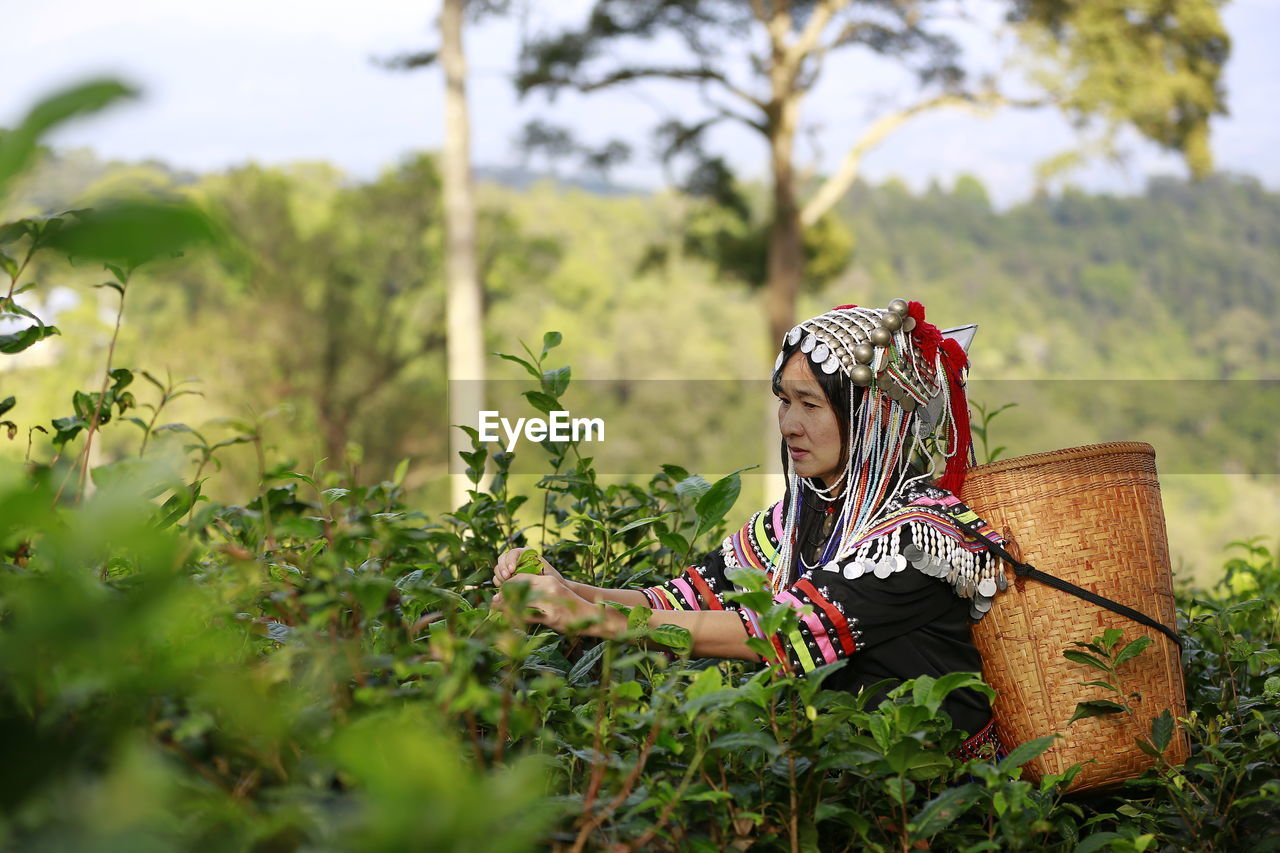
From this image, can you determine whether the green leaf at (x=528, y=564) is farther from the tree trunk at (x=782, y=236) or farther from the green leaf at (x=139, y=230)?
the tree trunk at (x=782, y=236)

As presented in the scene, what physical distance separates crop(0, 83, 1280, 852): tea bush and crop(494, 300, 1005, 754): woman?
0.41 feet

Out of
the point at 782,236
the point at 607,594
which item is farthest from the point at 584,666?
the point at 782,236

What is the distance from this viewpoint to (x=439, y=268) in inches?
1227

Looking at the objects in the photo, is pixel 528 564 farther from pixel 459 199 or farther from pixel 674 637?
pixel 459 199

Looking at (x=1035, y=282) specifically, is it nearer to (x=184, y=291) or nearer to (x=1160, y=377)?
(x=1160, y=377)

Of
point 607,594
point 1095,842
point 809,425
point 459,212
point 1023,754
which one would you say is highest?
point 459,212

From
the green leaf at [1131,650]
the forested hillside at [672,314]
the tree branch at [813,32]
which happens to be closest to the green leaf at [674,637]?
the green leaf at [1131,650]

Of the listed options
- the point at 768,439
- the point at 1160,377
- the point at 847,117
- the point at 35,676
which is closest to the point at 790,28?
the point at 847,117

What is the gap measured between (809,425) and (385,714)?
138 centimetres

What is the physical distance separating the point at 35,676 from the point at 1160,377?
36.0m

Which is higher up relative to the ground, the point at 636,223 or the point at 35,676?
the point at 636,223

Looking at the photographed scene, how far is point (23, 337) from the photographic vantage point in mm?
1369

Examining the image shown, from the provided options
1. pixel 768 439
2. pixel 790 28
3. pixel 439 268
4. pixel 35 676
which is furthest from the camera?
pixel 439 268

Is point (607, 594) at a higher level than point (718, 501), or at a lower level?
lower
